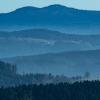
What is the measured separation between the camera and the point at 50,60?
176250 mm

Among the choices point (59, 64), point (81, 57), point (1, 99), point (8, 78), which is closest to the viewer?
point (1, 99)

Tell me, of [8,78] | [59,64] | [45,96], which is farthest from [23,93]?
[59,64]

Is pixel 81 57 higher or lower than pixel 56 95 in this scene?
lower

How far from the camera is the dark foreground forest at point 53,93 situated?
92.2ft

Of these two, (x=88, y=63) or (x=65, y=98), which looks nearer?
(x=65, y=98)

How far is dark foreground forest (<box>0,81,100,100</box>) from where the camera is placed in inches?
1107

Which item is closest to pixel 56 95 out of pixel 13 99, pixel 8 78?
pixel 13 99

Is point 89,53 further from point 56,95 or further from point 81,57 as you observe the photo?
point 56,95

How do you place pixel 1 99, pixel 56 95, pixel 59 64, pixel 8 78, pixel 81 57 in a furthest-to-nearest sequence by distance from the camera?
1. pixel 81 57
2. pixel 59 64
3. pixel 8 78
4. pixel 56 95
5. pixel 1 99

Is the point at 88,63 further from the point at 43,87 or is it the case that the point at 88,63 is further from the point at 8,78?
the point at 43,87

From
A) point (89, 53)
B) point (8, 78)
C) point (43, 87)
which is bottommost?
point (89, 53)

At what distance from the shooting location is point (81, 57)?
185500mm

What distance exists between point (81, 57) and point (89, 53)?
11985 millimetres

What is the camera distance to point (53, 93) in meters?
29.3
